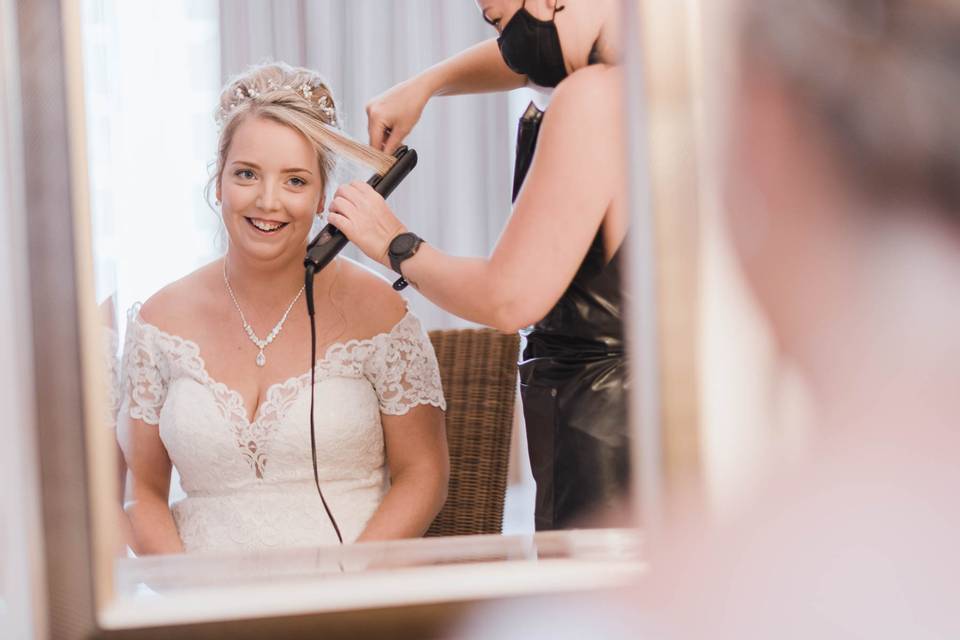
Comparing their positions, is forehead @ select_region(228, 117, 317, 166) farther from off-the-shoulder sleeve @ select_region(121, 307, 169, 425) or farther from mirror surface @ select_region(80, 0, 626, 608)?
off-the-shoulder sleeve @ select_region(121, 307, 169, 425)

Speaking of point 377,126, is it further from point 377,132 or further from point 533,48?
point 533,48

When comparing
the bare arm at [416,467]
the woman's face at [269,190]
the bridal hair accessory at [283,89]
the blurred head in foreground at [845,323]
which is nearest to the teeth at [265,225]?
the woman's face at [269,190]

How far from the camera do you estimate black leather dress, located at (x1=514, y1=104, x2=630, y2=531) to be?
591 millimetres

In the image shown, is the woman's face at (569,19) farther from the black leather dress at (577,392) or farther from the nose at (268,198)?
the nose at (268,198)

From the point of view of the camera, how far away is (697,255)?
0.54 m

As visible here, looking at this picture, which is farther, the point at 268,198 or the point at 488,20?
the point at 268,198

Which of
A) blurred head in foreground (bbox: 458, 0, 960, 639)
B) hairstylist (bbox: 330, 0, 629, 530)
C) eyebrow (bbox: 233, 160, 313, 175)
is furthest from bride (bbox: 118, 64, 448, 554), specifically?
blurred head in foreground (bbox: 458, 0, 960, 639)

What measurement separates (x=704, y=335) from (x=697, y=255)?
0.16 ft

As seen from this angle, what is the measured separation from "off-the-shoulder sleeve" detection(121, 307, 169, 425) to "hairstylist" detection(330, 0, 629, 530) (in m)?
0.19

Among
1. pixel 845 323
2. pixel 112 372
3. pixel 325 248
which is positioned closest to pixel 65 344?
pixel 112 372

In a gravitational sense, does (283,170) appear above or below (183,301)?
above

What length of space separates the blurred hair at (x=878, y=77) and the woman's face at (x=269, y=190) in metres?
0.39

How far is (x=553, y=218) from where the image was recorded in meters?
0.60

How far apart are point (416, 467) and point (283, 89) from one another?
0.35 meters
